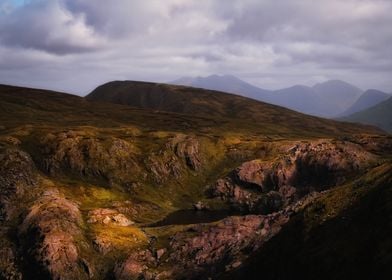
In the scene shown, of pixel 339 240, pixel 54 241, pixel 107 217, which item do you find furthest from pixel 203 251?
pixel 339 240

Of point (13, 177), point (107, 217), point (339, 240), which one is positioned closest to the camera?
point (339, 240)

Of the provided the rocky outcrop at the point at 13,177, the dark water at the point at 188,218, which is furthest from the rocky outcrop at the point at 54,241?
the dark water at the point at 188,218

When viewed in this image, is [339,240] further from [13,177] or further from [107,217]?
[13,177]

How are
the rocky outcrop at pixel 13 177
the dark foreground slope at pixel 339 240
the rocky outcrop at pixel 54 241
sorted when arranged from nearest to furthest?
the dark foreground slope at pixel 339 240 → the rocky outcrop at pixel 54 241 → the rocky outcrop at pixel 13 177

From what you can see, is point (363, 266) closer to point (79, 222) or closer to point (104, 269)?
point (104, 269)

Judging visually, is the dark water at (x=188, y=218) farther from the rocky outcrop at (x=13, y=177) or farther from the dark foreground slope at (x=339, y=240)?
the dark foreground slope at (x=339, y=240)

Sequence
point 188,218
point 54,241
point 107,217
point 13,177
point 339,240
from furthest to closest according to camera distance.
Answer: point 188,218, point 13,177, point 107,217, point 54,241, point 339,240
